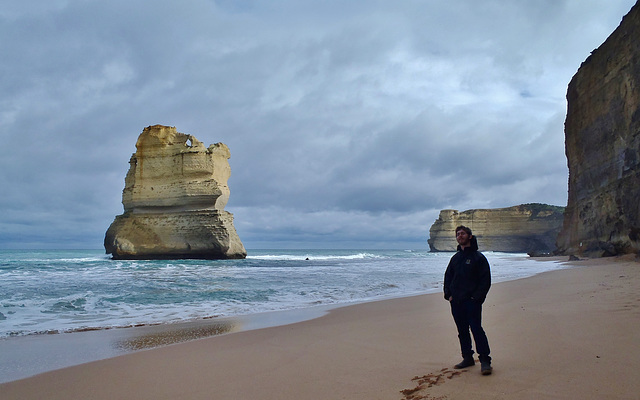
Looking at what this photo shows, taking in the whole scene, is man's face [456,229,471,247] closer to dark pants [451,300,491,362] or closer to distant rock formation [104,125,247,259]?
dark pants [451,300,491,362]

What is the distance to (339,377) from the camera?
135 inches

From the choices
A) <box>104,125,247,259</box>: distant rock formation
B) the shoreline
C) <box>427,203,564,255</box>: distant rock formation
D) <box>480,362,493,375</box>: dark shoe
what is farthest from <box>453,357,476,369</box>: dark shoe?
<box>427,203,564,255</box>: distant rock formation

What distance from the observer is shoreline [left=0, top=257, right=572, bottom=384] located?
14.4 ft

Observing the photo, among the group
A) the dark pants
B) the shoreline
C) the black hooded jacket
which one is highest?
the black hooded jacket

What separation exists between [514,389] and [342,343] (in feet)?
7.78

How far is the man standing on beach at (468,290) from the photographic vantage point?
3463 mm

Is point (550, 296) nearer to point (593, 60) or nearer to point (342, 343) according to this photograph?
point (342, 343)

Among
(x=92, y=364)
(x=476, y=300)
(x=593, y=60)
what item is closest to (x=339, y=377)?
(x=476, y=300)

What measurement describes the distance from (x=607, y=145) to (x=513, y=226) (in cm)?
5684

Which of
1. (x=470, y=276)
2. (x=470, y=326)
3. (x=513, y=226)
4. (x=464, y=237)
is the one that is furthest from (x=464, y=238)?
(x=513, y=226)

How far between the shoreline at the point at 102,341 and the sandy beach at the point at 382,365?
0.31 m

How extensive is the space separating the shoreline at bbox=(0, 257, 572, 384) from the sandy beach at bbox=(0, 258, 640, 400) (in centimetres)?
31

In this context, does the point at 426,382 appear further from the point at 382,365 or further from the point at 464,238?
the point at 464,238

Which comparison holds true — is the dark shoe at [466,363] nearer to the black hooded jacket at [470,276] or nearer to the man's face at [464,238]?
the black hooded jacket at [470,276]
